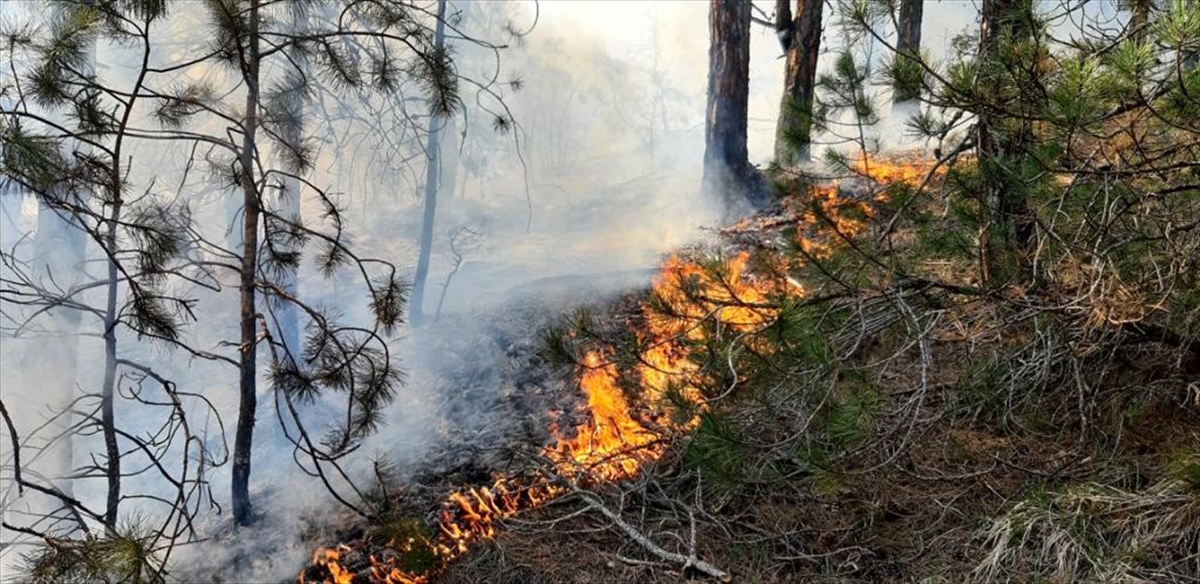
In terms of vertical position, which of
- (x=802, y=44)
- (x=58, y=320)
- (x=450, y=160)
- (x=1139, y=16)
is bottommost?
(x=58, y=320)

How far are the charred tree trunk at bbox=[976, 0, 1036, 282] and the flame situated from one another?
0.53 m

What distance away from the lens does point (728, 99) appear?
7.71m

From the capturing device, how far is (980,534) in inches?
98.2

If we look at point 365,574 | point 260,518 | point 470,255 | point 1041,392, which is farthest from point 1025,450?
point 470,255

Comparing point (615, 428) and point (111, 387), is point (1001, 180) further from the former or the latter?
point (111, 387)

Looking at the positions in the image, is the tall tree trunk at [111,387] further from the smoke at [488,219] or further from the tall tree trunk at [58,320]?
the tall tree trunk at [58,320]

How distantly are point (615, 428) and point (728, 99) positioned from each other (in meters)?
4.70

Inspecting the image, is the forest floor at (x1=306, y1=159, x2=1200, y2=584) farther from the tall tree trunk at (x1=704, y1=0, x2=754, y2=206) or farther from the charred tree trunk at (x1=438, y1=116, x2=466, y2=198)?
the charred tree trunk at (x1=438, y1=116, x2=466, y2=198)

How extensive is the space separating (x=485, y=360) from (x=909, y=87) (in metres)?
4.14

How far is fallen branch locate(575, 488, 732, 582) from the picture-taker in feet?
9.53

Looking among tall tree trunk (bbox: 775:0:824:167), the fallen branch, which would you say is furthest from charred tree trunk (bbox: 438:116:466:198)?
the fallen branch

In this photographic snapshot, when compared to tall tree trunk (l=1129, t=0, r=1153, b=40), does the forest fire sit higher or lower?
lower

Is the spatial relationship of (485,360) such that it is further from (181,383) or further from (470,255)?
(181,383)

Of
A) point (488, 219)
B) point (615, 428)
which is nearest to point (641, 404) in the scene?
point (615, 428)
